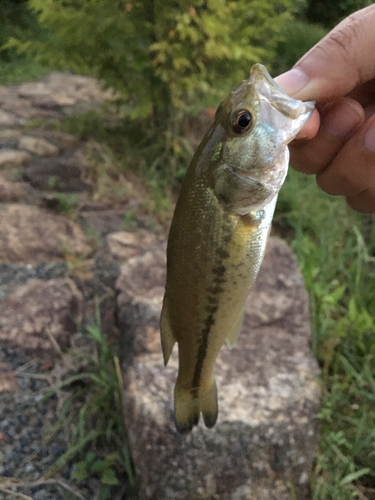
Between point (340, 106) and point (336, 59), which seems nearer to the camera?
point (336, 59)

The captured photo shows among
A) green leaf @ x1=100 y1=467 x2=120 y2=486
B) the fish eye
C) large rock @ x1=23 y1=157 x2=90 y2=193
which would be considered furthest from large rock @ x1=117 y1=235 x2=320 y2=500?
large rock @ x1=23 y1=157 x2=90 y2=193

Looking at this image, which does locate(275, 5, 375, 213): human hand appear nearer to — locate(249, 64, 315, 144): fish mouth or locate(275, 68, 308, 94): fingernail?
locate(275, 68, 308, 94): fingernail

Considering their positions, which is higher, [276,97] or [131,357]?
[276,97]

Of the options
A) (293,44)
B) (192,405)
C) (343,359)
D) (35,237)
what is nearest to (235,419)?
(192,405)

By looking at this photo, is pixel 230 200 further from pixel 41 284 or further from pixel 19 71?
pixel 19 71

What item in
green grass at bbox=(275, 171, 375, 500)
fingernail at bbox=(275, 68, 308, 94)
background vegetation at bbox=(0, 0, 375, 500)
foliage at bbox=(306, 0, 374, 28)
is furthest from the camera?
foliage at bbox=(306, 0, 374, 28)

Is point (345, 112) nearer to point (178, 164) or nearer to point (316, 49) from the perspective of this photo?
point (316, 49)

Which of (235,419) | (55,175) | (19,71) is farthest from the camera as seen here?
(19,71)
